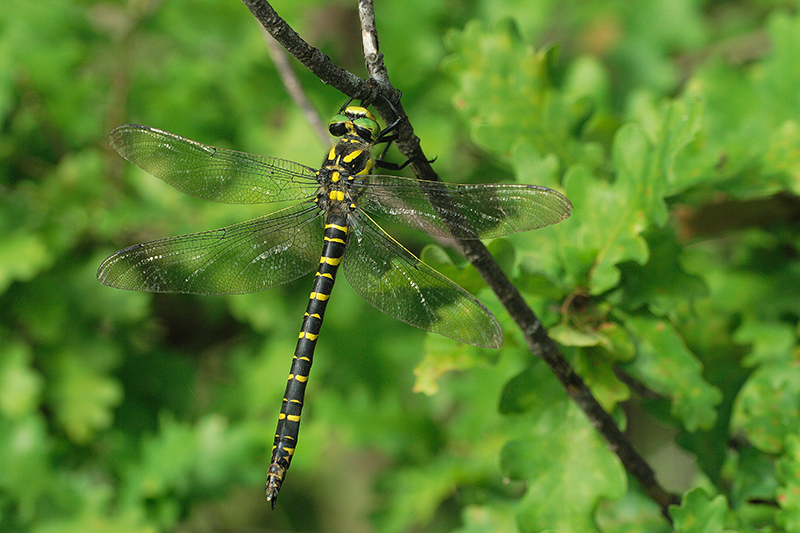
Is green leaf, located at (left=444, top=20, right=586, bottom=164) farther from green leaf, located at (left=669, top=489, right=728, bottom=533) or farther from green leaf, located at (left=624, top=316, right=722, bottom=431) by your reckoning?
green leaf, located at (left=669, top=489, right=728, bottom=533)

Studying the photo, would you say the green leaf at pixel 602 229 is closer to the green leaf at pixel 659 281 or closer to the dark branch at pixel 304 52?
the green leaf at pixel 659 281

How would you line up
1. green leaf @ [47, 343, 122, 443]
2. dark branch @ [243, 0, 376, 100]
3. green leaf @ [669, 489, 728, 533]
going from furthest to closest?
green leaf @ [47, 343, 122, 443], green leaf @ [669, 489, 728, 533], dark branch @ [243, 0, 376, 100]

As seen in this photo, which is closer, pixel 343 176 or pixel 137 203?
pixel 343 176

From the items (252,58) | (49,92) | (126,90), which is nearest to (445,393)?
(252,58)

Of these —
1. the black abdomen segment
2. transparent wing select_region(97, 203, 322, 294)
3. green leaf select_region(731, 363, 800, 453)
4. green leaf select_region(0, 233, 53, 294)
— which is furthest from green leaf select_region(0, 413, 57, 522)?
green leaf select_region(731, 363, 800, 453)

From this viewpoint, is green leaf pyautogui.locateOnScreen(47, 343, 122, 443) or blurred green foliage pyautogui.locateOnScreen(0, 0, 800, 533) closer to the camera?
blurred green foliage pyautogui.locateOnScreen(0, 0, 800, 533)

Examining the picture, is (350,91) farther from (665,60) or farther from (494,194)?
(665,60)

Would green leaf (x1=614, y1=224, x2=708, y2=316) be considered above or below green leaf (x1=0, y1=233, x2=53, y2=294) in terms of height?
below
